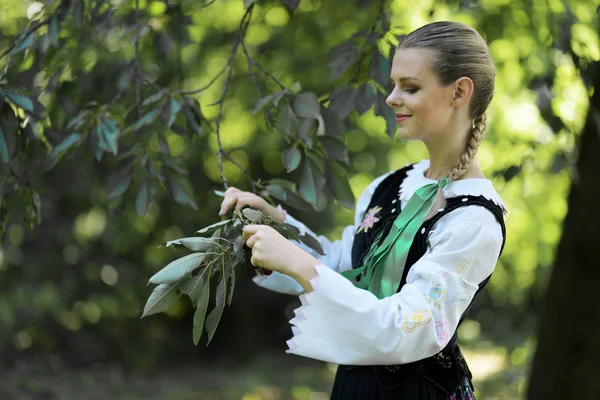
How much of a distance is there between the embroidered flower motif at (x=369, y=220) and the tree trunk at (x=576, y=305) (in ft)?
8.04

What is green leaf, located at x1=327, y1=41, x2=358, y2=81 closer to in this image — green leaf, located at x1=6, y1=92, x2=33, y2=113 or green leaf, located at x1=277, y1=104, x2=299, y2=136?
green leaf, located at x1=277, y1=104, x2=299, y2=136

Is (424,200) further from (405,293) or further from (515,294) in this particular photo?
(515,294)

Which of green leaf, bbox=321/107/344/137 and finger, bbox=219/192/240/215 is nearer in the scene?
finger, bbox=219/192/240/215

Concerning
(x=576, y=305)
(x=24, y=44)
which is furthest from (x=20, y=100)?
(x=576, y=305)

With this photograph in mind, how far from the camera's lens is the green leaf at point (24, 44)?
204 cm

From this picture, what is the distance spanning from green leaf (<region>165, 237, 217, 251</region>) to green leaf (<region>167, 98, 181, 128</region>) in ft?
1.73

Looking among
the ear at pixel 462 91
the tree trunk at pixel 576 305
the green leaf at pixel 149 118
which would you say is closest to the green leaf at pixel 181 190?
the green leaf at pixel 149 118

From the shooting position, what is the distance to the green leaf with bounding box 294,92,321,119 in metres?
1.88

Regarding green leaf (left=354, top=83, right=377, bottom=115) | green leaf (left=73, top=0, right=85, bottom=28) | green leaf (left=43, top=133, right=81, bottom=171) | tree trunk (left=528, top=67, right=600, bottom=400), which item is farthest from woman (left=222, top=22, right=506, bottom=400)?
tree trunk (left=528, top=67, right=600, bottom=400)

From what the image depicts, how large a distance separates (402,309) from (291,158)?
1.97 feet

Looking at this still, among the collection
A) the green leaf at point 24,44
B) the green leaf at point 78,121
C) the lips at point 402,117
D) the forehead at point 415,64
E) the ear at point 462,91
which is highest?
the forehead at point 415,64

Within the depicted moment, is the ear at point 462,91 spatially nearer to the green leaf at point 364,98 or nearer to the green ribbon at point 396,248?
the green ribbon at point 396,248

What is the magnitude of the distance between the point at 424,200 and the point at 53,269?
13.7ft

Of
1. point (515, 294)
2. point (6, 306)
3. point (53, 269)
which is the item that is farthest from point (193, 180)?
point (515, 294)
